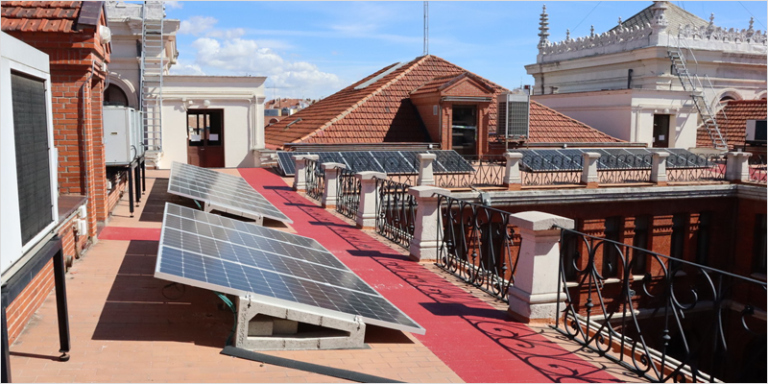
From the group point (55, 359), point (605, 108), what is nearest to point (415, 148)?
point (605, 108)

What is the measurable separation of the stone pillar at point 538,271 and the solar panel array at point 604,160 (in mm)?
14100

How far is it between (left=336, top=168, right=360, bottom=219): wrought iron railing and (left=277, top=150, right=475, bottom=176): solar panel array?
482 centimetres

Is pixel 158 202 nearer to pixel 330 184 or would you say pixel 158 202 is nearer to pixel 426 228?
pixel 330 184

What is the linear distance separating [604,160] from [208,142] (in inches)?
589

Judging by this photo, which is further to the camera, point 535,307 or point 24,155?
point 535,307

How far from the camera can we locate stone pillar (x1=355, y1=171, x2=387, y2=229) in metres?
13.1

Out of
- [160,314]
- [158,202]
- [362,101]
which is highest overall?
[362,101]

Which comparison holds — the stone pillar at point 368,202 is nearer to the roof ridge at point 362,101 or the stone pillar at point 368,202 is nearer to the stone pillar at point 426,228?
the stone pillar at point 426,228

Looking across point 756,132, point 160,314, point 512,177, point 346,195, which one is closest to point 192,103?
point 346,195

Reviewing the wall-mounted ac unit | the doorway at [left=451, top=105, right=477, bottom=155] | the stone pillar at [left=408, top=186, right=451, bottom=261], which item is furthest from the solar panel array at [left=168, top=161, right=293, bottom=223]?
the doorway at [left=451, top=105, right=477, bottom=155]

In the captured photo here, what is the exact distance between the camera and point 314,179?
60.3 feet

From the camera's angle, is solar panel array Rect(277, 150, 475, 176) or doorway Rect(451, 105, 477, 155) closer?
solar panel array Rect(277, 150, 475, 176)

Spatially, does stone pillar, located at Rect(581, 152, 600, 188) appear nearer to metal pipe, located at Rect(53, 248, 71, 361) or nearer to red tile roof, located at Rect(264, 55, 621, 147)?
red tile roof, located at Rect(264, 55, 621, 147)

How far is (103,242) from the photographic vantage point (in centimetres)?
991
